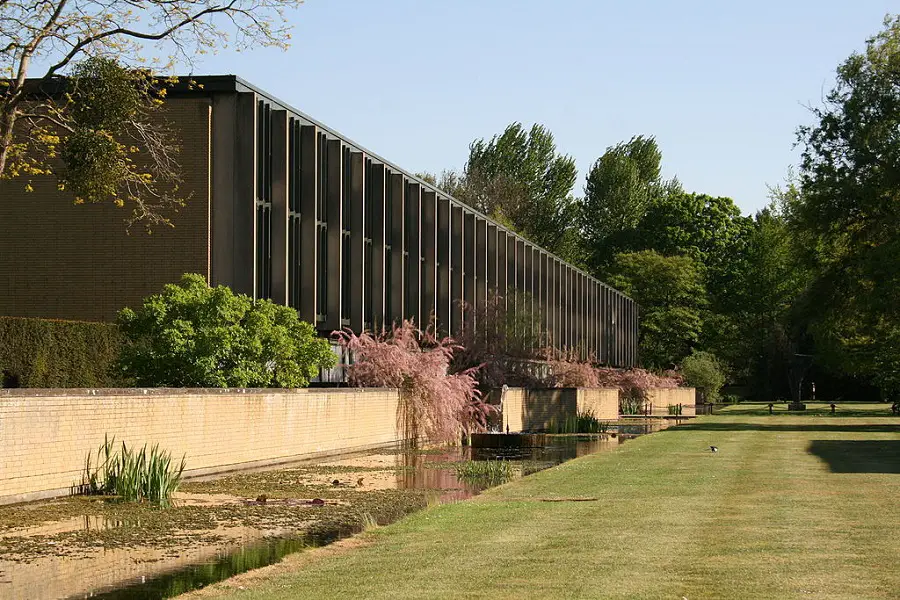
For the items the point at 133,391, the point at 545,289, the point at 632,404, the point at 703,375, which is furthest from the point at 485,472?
the point at 703,375

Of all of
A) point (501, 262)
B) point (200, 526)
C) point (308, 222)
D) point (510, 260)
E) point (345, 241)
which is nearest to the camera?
point (200, 526)

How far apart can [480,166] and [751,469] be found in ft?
319

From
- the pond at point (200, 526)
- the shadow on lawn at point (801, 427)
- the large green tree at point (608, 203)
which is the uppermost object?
the large green tree at point (608, 203)

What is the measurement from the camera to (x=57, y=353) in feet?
88.4

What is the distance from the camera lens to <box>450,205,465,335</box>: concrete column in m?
55.3

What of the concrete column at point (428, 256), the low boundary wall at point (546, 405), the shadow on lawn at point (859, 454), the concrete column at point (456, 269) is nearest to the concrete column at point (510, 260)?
the concrete column at point (456, 269)

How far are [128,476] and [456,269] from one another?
3817cm

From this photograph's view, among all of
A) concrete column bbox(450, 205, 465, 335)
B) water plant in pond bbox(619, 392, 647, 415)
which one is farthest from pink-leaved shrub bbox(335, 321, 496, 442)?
water plant in pond bbox(619, 392, 647, 415)

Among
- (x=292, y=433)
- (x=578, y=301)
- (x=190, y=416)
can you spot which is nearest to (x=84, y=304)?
(x=292, y=433)

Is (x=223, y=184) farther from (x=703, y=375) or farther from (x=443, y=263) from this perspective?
(x=703, y=375)

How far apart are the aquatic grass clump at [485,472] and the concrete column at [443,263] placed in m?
25.3

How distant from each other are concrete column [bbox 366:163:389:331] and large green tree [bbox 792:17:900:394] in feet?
61.0

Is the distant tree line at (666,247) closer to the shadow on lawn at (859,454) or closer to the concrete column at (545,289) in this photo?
the concrete column at (545,289)

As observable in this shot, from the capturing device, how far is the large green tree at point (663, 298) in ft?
356
